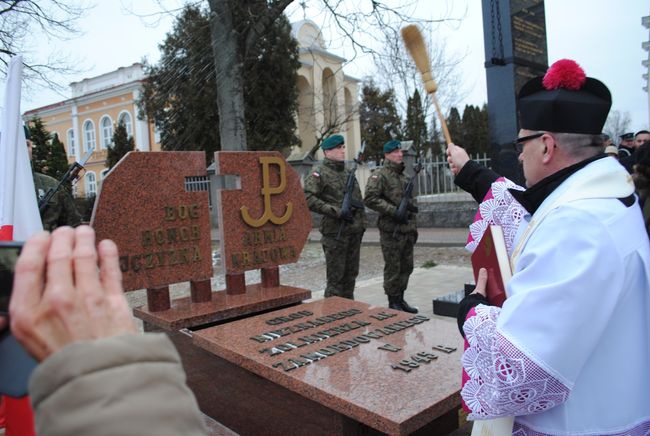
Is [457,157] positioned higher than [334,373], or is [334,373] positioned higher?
[457,157]

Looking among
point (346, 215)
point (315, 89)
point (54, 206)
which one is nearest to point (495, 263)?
point (346, 215)

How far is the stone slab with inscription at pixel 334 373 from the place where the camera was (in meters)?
2.20

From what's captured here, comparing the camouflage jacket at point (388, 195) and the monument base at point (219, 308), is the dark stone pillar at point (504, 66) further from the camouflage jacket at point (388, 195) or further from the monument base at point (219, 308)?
the monument base at point (219, 308)

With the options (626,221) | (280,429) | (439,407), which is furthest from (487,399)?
(280,429)

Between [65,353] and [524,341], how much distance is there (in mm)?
1068

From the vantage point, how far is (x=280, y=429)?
2.74m

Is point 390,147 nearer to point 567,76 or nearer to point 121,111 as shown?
point 567,76

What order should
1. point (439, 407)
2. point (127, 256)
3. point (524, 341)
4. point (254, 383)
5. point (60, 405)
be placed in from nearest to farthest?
point (60, 405) < point (524, 341) < point (439, 407) < point (254, 383) < point (127, 256)

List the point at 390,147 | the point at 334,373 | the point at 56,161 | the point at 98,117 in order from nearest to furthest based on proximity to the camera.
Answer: the point at 334,373 < the point at 390,147 < the point at 56,161 < the point at 98,117

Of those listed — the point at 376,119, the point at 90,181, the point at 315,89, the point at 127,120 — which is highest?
the point at 127,120

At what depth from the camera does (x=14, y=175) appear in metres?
2.10

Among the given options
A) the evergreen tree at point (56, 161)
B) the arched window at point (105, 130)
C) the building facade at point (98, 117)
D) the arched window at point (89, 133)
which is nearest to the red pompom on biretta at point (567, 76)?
the evergreen tree at point (56, 161)

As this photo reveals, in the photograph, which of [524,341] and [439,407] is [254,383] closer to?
[439,407]

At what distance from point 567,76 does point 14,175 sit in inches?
82.8
